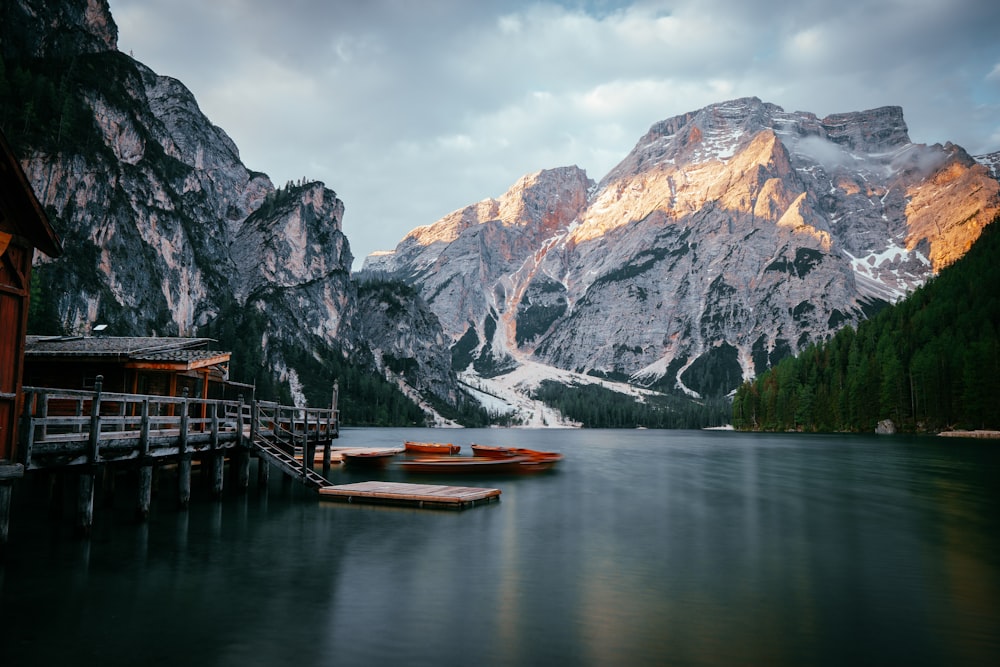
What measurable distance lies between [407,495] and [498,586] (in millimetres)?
15301

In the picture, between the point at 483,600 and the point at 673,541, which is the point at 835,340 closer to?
the point at 673,541

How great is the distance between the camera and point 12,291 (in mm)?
18000

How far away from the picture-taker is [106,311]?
142m

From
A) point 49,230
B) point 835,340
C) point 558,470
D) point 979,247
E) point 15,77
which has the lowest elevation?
point 558,470

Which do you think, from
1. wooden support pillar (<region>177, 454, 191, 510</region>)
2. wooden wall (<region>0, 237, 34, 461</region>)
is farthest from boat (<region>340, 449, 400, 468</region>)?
wooden wall (<region>0, 237, 34, 461</region>)

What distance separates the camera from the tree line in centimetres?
12188

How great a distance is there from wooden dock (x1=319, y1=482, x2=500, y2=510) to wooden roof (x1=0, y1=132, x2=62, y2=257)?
19.4m

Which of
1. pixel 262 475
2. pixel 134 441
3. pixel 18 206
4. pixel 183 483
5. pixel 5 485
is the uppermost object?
pixel 18 206

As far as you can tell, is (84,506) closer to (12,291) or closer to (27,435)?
(27,435)

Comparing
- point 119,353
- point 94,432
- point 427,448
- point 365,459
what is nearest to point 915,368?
point 427,448

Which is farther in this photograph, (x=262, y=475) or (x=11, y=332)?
(x=262, y=475)

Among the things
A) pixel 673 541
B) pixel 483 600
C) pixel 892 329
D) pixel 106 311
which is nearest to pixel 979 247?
pixel 892 329

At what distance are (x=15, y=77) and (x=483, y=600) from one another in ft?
574

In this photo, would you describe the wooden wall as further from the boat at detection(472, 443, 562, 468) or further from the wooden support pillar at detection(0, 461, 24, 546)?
the boat at detection(472, 443, 562, 468)
